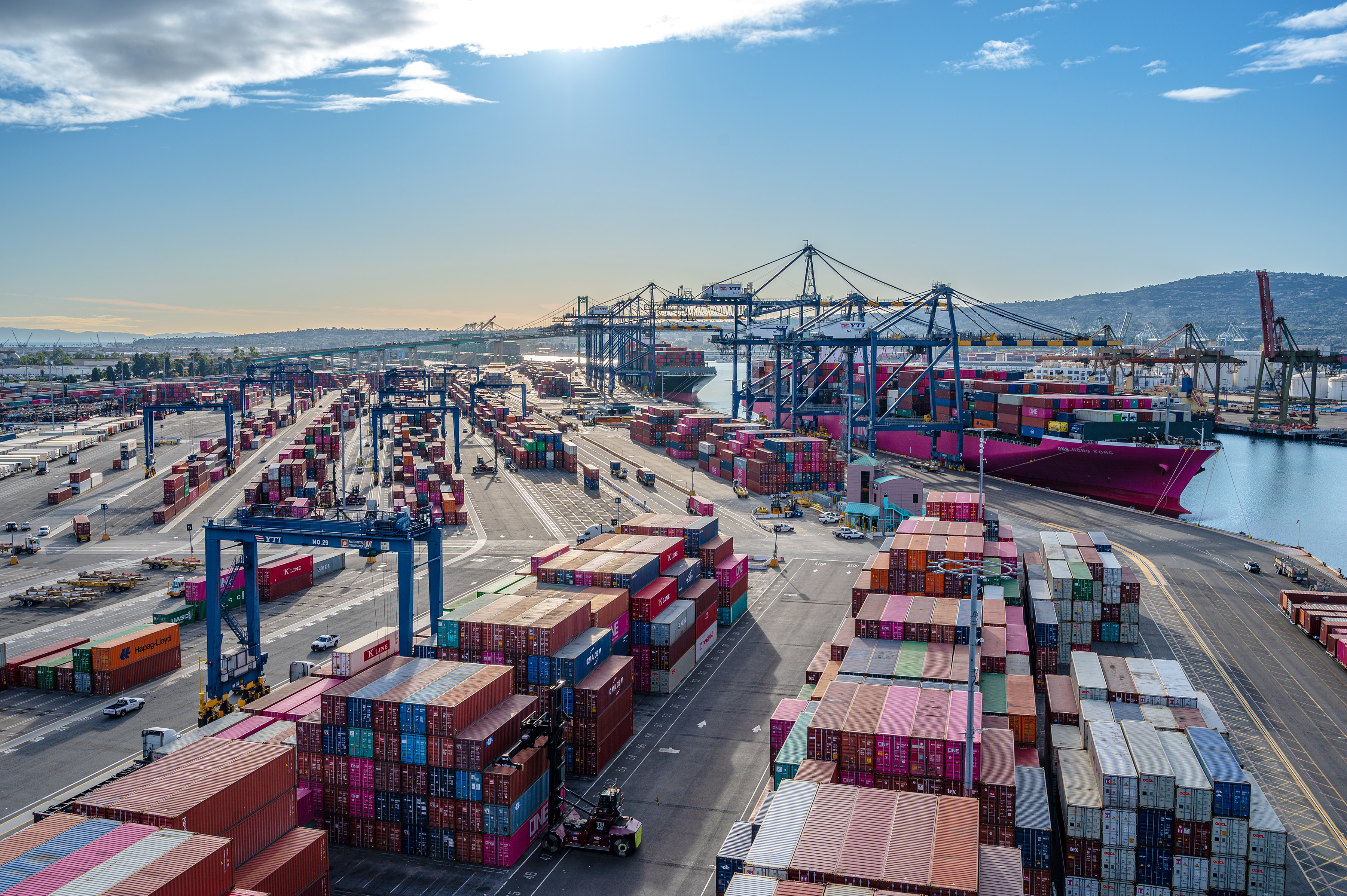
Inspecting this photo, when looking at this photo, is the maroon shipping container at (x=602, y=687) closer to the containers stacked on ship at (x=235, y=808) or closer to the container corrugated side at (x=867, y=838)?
the containers stacked on ship at (x=235, y=808)

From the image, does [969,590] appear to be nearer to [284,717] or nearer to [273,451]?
[284,717]

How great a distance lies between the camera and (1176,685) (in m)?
29.9

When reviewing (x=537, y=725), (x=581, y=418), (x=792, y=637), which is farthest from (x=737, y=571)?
(x=581, y=418)

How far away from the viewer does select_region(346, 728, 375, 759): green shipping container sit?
26.0m

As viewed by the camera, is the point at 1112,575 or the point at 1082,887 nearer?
the point at 1082,887

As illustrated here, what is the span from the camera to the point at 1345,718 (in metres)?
35.4

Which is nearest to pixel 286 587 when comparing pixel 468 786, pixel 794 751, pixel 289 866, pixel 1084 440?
pixel 468 786

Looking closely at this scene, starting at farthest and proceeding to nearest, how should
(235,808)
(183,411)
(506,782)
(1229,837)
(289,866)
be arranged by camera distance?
1. (183,411)
2. (506,782)
3. (1229,837)
4. (289,866)
5. (235,808)

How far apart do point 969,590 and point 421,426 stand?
119202mm

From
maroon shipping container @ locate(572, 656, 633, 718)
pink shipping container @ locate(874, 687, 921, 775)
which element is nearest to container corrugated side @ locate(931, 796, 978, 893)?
pink shipping container @ locate(874, 687, 921, 775)

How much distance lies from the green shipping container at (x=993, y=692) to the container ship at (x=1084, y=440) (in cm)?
6163

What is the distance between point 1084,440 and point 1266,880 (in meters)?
68.9

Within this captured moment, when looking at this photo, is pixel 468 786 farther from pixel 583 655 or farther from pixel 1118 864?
pixel 1118 864

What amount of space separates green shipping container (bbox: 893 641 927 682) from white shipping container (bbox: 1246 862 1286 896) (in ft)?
32.9
